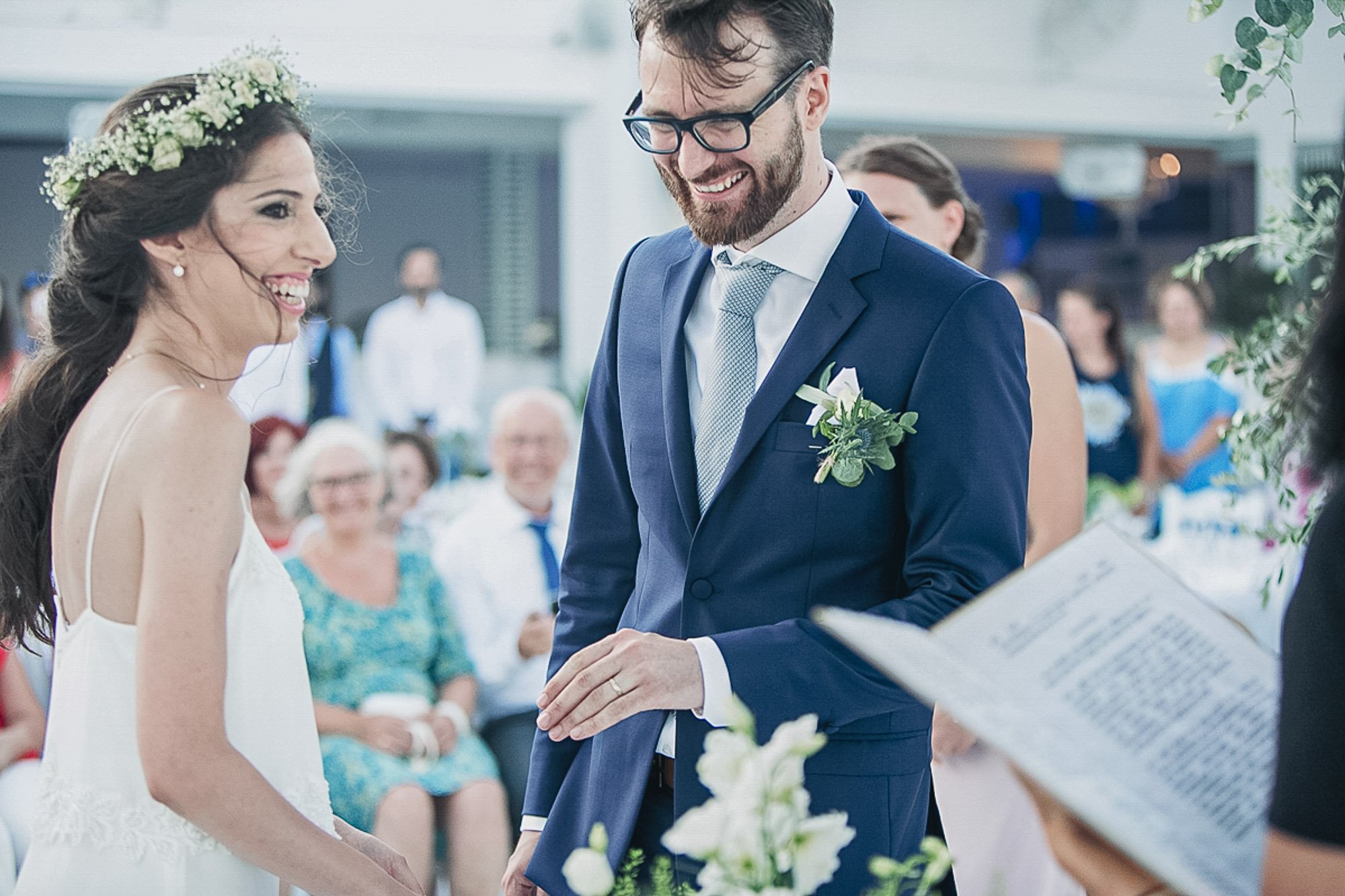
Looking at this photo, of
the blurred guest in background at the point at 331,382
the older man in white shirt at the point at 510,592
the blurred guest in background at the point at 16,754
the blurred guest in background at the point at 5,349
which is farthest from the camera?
the blurred guest in background at the point at 331,382

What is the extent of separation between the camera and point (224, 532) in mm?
1378

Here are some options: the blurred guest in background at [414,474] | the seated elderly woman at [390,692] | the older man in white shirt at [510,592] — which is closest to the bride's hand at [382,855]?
the seated elderly woman at [390,692]

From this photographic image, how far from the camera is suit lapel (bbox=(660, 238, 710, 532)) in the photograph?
5.33 feet

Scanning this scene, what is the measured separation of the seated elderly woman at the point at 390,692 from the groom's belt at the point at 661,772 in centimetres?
188

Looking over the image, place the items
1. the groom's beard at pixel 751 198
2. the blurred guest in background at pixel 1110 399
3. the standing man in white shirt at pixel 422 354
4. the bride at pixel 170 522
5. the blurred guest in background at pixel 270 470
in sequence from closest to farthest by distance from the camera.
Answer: the bride at pixel 170 522, the groom's beard at pixel 751 198, the blurred guest in background at pixel 270 470, the blurred guest in background at pixel 1110 399, the standing man in white shirt at pixel 422 354

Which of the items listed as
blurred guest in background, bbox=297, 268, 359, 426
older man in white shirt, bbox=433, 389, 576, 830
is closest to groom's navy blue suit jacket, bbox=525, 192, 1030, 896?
older man in white shirt, bbox=433, 389, 576, 830

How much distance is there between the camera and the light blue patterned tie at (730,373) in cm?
162

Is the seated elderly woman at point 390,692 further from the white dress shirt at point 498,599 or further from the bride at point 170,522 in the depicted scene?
the bride at point 170,522

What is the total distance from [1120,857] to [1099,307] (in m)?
5.57

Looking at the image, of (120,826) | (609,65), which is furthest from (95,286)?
(609,65)

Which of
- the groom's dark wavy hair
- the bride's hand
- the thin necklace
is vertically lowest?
the bride's hand

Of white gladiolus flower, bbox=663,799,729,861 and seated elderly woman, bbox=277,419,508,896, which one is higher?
white gladiolus flower, bbox=663,799,729,861

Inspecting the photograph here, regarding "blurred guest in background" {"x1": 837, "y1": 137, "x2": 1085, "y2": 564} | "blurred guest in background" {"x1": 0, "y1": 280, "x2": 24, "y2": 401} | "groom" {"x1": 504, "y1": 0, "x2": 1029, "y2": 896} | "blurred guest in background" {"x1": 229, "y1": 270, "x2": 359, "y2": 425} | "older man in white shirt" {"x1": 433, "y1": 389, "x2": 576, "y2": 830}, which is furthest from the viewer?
"blurred guest in background" {"x1": 229, "y1": 270, "x2": 359, "y2": 425}

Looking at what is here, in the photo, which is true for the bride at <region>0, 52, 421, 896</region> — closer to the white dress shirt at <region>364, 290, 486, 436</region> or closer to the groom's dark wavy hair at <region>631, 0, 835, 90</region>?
the groom's dark wavy hair at <region>631, 0, 835, 90</region>
